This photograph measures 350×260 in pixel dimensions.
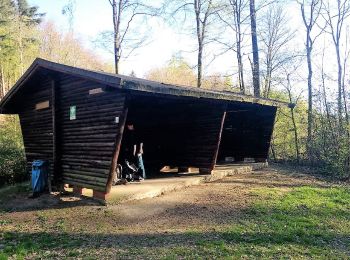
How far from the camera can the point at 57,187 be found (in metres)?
10.5

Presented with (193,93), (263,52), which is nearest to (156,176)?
(193,93)

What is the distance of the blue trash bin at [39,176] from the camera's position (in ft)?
33.5

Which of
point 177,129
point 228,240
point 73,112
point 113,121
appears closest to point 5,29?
point 177,129

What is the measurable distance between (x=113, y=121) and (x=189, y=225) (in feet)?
10.7

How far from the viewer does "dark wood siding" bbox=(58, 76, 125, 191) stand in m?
8.66

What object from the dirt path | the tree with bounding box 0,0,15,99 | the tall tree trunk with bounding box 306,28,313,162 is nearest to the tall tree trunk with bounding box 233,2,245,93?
the tall tree trunk with bounding box 306,28,313,162

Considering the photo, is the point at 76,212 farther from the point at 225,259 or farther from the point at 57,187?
the point at 225,259

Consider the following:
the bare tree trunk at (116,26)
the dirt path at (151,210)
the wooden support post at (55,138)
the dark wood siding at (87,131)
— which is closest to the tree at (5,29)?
the bare tree trunk at (116,26)

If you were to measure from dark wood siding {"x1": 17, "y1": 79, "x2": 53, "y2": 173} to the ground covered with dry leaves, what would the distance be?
173 cm

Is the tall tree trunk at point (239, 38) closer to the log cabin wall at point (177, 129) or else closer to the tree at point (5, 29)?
the log cabin wall at point (177, 129)

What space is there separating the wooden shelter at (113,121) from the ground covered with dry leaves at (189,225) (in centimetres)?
125

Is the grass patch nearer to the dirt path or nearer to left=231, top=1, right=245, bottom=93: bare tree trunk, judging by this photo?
the dirt path

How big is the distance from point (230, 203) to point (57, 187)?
209 inches

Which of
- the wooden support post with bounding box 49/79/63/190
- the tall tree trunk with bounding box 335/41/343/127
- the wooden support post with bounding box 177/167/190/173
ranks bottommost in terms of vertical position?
the wooden support post with bounding box 177/167/190/173
